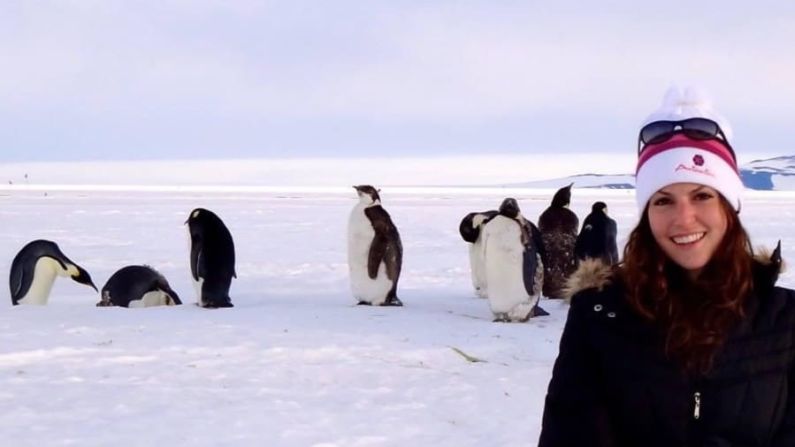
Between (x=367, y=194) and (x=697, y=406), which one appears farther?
(x=367, y=194)

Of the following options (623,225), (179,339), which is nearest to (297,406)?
(179,339)

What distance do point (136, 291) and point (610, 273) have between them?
7365mm

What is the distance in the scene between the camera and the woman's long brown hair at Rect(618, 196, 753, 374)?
63.5 inches

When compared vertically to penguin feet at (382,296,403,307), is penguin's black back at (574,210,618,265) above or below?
above

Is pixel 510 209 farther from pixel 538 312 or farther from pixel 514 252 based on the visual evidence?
pixel 538 312

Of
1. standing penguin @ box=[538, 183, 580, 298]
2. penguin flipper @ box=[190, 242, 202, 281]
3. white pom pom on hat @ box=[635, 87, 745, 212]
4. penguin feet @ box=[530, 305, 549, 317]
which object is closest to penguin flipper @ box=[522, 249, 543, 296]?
penguin feet @ box=[530, 305, 549, 317]

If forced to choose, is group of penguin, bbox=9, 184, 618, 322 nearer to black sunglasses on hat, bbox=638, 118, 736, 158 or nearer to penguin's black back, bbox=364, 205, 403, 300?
penguin's black back, bbox=364, 205, 403, 300

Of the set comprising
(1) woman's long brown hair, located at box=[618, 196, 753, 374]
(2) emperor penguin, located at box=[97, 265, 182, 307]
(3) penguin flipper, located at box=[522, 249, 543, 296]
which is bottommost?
(2) emperor penguin, located at box=[97, 265, 182, 307]

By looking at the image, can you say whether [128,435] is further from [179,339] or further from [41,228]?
[41,228]

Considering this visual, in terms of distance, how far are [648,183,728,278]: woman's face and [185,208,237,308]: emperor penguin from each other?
6821 mm

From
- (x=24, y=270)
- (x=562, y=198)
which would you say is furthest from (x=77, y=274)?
(x=562, y=198)

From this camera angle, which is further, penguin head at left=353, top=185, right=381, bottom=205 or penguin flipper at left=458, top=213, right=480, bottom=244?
penguin flipper at left=458, top=213, right=480, bottom=244

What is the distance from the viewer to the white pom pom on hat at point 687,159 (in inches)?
65.2

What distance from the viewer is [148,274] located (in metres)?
8.74
